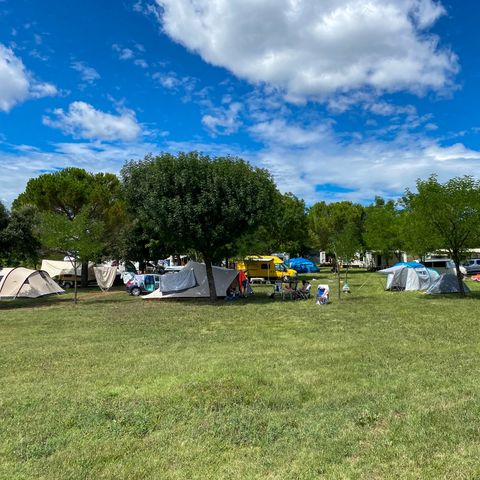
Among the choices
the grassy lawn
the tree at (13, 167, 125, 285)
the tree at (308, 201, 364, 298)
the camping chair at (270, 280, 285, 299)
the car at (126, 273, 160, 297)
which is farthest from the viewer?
the tree at (308, 201, 364, 298)

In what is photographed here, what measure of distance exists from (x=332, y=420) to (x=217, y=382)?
204cm

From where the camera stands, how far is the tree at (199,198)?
18.9m

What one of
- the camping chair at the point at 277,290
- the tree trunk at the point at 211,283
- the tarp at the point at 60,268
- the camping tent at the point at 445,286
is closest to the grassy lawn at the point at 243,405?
the tree trunk at the point at 211,283

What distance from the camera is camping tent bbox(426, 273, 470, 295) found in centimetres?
2358

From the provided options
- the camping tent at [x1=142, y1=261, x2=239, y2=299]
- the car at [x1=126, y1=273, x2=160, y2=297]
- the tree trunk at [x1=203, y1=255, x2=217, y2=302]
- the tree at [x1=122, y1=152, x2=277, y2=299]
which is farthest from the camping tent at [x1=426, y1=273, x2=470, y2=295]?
the car at [x1=126, y1=273, x2=160, y2=297]

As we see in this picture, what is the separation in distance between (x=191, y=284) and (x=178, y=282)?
704 millimetres

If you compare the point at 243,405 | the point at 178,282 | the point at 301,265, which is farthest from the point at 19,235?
the point at 301,265

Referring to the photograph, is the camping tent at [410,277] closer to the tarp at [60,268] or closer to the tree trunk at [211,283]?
the tree trunk at [211,283]

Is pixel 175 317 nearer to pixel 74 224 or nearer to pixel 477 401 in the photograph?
pixel 74 224

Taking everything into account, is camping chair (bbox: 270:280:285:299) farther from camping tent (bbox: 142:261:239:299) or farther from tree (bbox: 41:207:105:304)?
tree (bbox: 41:207:105:304)

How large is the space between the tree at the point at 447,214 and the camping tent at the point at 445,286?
1.19 meters

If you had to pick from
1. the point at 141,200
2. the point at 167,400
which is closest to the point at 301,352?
the point at 167,400

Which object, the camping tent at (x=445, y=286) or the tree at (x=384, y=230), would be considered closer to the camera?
the camping tent at (x=445, y=286)

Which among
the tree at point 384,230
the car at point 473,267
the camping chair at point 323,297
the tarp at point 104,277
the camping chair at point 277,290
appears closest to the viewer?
the camping chair at point 323,297
